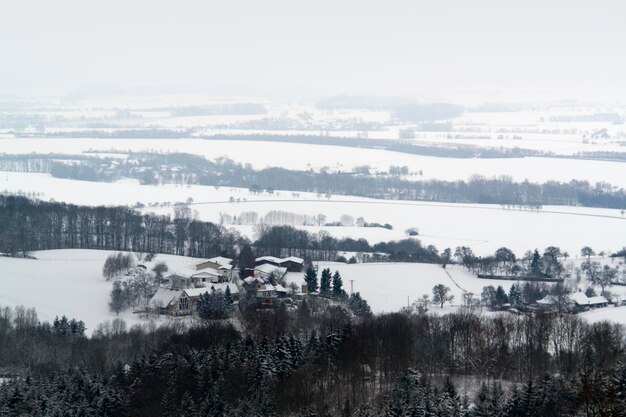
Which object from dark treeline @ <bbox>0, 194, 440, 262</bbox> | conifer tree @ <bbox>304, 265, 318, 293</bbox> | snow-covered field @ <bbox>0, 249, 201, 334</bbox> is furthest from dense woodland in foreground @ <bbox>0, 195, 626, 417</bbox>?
dark treeline @ <bbox>0, 194, 440, 262</bbox>

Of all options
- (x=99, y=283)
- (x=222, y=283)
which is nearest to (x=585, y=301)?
(x=222, y=283)

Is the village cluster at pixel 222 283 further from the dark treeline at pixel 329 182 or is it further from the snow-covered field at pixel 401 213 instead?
the dark treeline at pixel 329 182

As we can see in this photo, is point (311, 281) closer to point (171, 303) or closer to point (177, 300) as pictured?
point (177, 300)

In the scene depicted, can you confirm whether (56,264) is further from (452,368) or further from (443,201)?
(443,201)

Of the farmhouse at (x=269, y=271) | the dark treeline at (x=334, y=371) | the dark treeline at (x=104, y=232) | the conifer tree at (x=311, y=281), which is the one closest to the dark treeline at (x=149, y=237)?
the dark treeline at (x=104, y=232)

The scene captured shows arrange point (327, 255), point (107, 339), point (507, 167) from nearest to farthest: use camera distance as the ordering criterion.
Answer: point (107, 339), point (327, 255), point (507, 167)

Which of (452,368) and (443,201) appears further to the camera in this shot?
(443,201)

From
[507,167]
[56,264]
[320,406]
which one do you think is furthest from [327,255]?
[507,167]

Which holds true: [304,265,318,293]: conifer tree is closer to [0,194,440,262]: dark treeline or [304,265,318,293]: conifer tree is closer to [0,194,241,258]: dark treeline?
[0,194,440,262]: dark treeline
